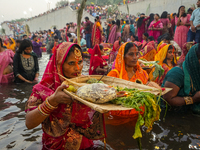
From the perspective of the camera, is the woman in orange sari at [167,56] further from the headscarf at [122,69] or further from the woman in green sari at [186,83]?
the woman in green sari at [186,83]

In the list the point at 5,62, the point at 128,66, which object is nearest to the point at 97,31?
the point at 5,62

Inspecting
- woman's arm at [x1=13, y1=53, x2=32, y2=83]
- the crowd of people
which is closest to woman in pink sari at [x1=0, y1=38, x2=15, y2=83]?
the crowd of people

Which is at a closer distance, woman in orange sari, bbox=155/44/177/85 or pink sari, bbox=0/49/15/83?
woman in orange sari, bbox=155/44/177/85

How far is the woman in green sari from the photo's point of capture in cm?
298

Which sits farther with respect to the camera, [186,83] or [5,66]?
[5,66]

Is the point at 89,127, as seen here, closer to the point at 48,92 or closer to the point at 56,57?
the point at 48,92

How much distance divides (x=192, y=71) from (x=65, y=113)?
7.90 feet

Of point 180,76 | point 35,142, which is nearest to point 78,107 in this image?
point 35,142

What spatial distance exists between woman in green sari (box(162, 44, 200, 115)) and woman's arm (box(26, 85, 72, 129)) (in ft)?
7.30

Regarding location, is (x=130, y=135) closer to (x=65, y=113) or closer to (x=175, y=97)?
(x=175, y=97)

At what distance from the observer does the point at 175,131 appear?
2.96 meters

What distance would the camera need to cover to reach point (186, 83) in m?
3.07

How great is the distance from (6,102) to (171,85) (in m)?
4.22

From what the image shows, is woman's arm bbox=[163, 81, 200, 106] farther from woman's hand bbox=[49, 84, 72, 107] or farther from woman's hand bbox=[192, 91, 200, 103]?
woman's hand bbox=[49, 84, 72, 107]
